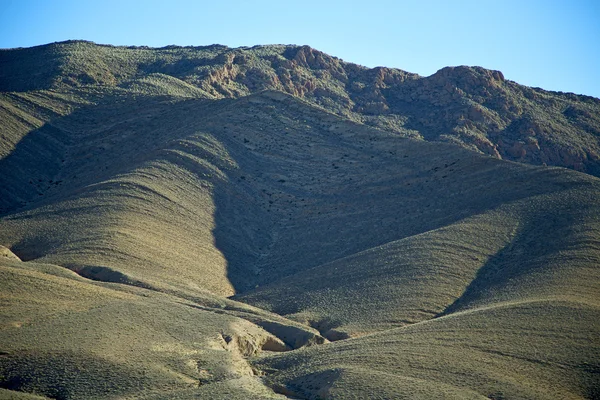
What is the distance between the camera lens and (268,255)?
184ft

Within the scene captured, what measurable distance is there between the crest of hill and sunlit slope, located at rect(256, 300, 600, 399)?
54.4 metres

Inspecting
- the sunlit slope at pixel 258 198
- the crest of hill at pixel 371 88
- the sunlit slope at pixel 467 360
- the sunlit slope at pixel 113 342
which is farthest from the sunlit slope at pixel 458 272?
the crest of hill at pixel 371 88

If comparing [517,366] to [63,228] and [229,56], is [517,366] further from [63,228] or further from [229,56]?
[229,56]

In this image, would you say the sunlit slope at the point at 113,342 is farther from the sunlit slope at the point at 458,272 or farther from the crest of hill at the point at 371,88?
the crest of hill at the point at 371,88

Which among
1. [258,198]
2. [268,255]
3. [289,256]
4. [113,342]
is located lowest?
[113,342]

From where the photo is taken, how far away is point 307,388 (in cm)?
3309

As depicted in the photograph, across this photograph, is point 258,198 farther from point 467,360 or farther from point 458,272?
point 467,360

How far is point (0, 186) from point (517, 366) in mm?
42902

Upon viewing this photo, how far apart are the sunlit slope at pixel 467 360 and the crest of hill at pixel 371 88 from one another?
178 ft

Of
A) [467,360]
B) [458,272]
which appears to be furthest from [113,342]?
[458,272]

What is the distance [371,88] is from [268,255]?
198ft

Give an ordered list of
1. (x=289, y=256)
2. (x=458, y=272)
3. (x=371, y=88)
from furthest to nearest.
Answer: (x=371, y=88)
(x=289, y=256)
(x=458, y=272)

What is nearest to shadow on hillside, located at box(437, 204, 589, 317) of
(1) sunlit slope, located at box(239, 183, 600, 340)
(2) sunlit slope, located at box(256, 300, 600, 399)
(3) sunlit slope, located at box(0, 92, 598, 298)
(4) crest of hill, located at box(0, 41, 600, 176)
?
(1) sunlit slope, located at box(239, 183, 600, 340)

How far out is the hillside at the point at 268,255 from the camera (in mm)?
33531
